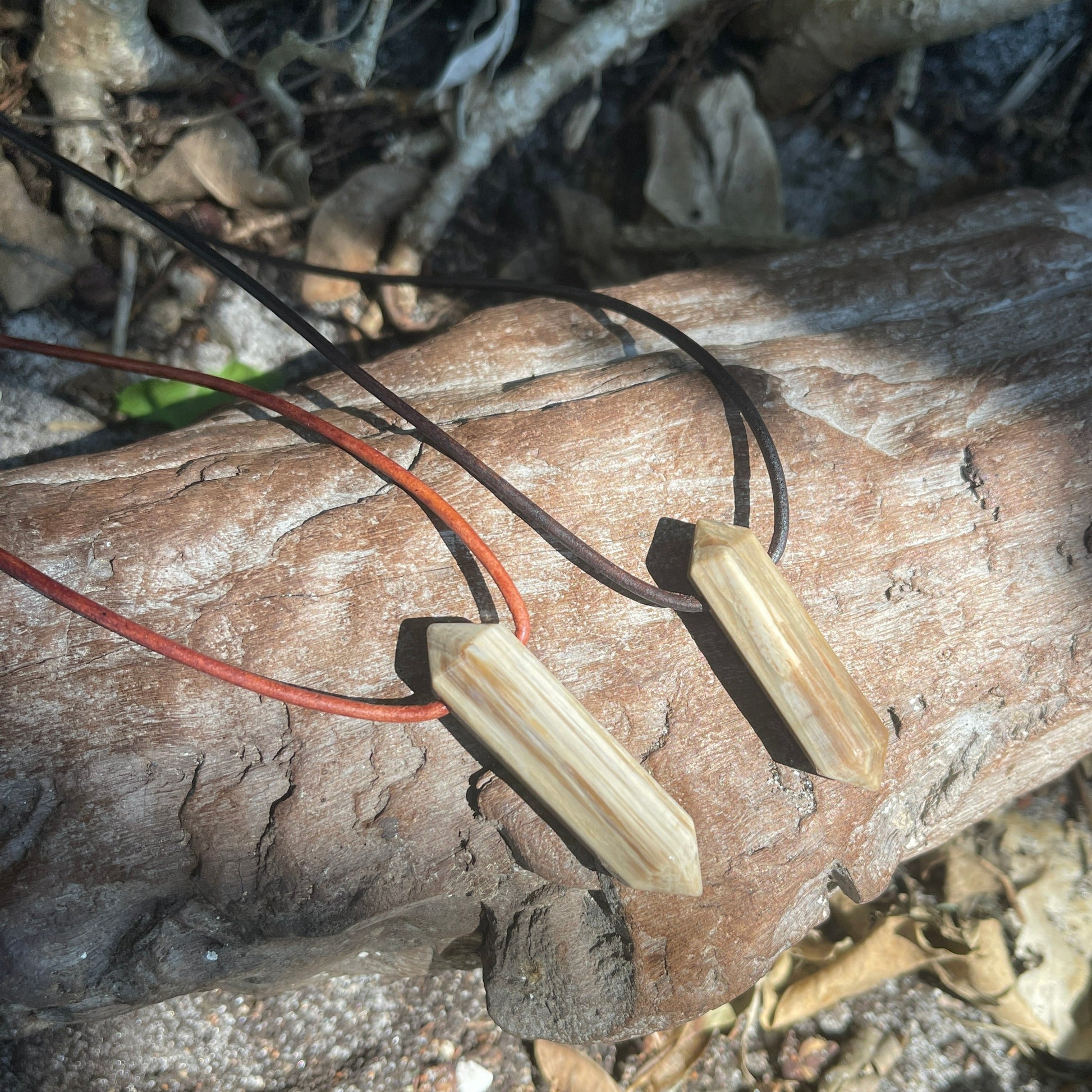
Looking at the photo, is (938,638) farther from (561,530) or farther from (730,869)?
(561,530)

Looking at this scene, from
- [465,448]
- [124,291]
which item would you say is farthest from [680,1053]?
[124,291]

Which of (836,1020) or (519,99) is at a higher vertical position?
(519,99)

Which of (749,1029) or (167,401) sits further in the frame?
(167,401)

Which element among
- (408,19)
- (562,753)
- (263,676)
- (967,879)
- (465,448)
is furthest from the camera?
(408,19)

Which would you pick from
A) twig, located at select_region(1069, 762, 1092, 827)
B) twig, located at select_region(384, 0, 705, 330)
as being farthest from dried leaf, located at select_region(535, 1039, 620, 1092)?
twig, located at select_region(384, 0, 705, 330)

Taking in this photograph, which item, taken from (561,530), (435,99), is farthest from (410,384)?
(435,99)

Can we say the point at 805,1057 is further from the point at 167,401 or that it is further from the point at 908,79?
the point at 908,79
